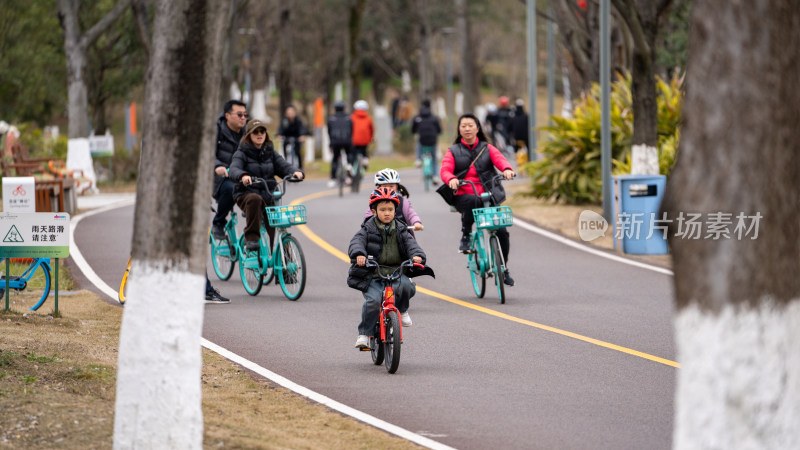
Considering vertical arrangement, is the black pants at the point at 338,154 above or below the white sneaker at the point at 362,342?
above

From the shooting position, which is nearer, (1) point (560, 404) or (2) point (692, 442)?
(2) point (692, 442)

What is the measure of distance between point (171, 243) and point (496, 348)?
4809 mm

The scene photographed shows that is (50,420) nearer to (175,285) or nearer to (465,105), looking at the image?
(175,285)

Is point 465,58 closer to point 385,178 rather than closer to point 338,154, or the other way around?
point 338,154

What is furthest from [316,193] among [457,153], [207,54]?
[207,54]

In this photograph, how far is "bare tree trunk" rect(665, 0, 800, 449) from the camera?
489 centimetres

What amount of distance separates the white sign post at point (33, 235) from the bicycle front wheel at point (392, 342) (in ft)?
11.9

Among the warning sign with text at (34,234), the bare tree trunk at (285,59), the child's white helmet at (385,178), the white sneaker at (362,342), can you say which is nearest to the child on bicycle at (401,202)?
the child's white helmet at (385,178)

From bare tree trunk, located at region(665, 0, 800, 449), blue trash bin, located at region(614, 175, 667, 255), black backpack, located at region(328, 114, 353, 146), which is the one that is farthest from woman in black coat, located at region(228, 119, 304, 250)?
black backpack, located at region(328, 114, 353, 146)

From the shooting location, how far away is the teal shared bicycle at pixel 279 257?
13.0 meters

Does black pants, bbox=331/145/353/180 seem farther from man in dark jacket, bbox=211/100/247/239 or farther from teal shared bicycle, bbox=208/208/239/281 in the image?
man in dark jacket, bbox=211/100/247/239

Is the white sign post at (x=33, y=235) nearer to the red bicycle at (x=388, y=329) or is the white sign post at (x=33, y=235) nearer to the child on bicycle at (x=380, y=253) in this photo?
the child on bicycle at (x=380, y=253)

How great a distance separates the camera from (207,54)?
660 cm

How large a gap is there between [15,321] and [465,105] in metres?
38.5
